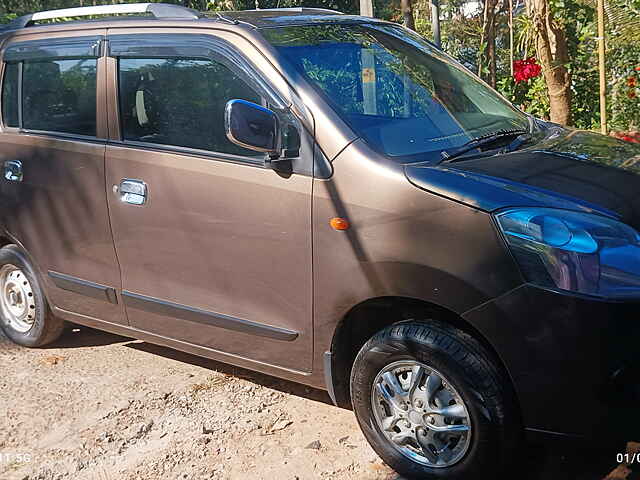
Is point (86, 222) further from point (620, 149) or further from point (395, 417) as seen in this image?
point (620, 149)

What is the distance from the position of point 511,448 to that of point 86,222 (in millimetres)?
2645

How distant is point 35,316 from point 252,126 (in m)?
2.49

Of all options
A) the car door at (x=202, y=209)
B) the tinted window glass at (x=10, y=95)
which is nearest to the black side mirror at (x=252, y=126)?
the car door at (x=202, y=209)

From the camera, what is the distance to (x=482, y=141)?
12.2ft

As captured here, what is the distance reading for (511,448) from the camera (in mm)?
3150

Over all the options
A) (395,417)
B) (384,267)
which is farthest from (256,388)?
(384,267)

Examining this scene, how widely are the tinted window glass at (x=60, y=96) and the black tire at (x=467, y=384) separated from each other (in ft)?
7.24

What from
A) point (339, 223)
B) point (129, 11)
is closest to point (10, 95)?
point (129, 11)

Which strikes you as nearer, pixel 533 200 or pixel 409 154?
pixel 533 200

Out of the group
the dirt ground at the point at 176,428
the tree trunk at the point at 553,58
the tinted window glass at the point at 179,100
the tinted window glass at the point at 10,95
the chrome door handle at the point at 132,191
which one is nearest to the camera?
the dirt ground at the point at 176,428

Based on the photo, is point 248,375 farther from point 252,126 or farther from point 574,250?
point 574,250

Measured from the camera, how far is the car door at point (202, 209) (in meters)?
3.67

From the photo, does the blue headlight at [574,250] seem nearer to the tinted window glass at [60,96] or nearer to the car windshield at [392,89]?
the car windshield at [392,89]

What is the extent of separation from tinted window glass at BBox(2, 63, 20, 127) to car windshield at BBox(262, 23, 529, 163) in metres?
1.99
